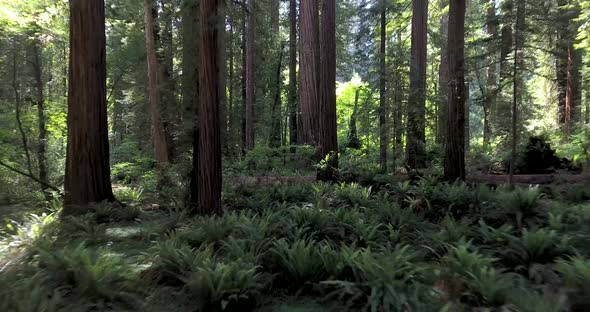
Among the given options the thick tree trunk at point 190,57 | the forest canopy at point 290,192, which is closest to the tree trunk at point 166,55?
the forest canopy at point 290,192

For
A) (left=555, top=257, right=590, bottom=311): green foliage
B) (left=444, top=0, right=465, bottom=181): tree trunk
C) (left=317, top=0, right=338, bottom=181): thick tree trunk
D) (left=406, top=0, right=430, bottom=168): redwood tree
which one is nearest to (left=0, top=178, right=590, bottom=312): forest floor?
(left=555, top=257, right=590, bottom=311): green foliage

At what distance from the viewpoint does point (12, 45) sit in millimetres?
15141

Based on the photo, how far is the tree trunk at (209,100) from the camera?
7.27 meters

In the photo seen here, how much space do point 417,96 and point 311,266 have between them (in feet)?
31.9

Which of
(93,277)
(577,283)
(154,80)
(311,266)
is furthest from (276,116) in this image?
(577,283)

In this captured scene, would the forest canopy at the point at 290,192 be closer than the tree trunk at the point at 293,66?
Yes

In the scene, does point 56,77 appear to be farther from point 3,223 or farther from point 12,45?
point 3,223

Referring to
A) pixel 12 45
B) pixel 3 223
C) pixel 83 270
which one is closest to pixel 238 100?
pixel 12 45

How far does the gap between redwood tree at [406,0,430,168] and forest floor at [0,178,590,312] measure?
19.0 ft

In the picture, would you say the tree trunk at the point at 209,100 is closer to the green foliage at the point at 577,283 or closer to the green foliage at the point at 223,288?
the green foliage at the point at 223,288

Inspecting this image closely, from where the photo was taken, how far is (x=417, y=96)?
12.9 metres

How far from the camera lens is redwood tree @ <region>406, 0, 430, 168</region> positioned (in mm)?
12711

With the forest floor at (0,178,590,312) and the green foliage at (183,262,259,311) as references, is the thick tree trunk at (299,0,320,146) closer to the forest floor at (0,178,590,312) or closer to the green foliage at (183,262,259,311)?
the forest floor at (0,178,590,312)

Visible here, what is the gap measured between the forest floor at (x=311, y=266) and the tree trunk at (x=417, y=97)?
5.79 metres
